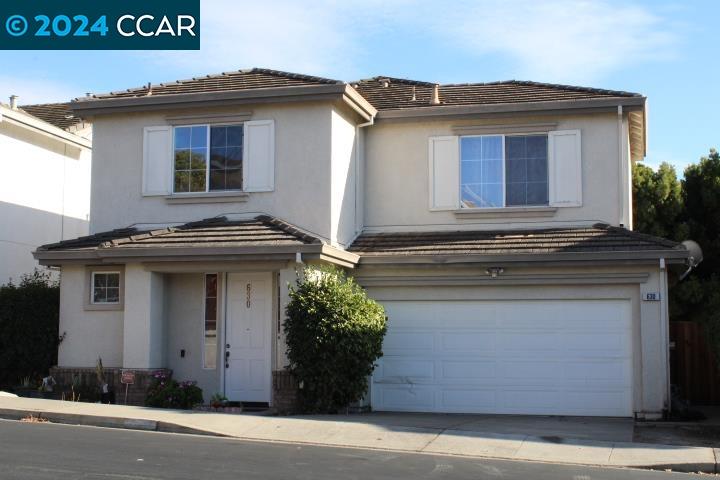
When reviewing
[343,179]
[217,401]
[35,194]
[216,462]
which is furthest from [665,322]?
[35,194]

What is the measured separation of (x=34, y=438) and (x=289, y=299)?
17.8 feet

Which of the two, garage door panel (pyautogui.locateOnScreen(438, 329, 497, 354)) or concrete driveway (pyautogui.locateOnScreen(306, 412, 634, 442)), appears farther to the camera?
garage door panel (pyautogui.locateOnScreen(438, 329, 497, 354))

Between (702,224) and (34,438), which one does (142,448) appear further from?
(702,224)

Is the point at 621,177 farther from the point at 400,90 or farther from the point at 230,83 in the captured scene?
the point at 230,83

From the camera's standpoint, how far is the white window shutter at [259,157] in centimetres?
1702

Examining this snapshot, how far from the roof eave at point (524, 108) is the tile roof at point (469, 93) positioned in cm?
40

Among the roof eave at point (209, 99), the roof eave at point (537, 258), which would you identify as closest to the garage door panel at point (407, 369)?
the roof eave at point (537, 258)

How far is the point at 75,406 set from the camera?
14.6 meters

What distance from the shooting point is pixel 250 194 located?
17125 millimetres

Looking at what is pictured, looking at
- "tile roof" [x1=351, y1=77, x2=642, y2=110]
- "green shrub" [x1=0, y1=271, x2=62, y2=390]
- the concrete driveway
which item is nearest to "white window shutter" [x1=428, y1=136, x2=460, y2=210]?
"tile roof" [x1=351, y1=77, x2=642, y2=110]

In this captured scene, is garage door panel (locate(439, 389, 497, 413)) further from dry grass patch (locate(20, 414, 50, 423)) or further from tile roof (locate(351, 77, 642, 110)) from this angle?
dry grass patch (locate(20, 414, 50, 423))

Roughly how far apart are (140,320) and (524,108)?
26.6ft

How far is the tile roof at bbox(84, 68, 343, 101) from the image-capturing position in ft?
57.6

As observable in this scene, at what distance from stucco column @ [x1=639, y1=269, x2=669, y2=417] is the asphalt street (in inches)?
185
